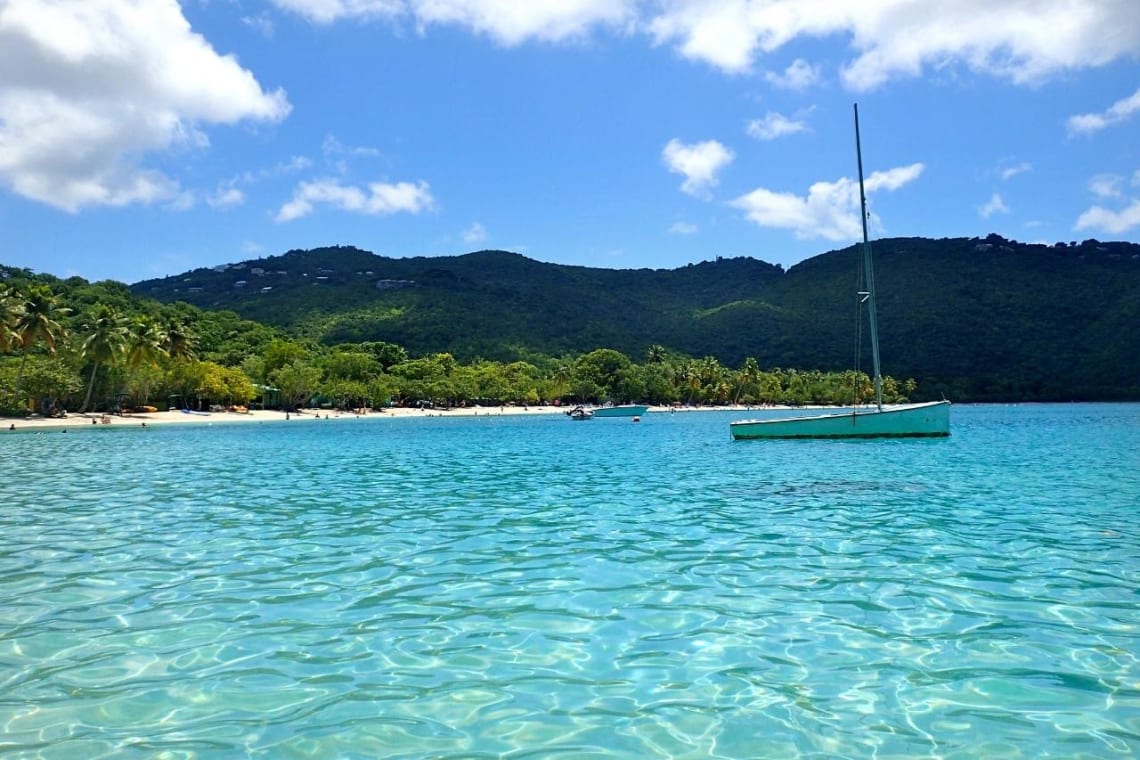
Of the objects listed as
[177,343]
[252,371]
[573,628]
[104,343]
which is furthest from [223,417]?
[573,628]

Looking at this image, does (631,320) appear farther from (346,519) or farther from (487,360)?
(346,519)

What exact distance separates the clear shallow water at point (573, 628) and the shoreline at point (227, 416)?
57.6 meters

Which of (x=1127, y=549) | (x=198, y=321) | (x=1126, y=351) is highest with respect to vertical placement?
(x=198, y=321)

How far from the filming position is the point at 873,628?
7109 mm

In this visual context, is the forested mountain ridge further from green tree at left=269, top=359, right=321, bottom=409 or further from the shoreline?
green tree at left=269, top=359, right=321, bottom=409

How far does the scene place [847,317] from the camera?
15925cm

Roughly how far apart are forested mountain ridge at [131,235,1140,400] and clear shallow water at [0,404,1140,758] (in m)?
141

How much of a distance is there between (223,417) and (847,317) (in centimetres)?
12374

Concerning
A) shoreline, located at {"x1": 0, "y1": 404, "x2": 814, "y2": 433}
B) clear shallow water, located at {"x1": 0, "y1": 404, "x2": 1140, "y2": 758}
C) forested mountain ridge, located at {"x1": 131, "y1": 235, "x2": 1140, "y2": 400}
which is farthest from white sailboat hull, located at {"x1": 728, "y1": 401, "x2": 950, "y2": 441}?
forested mountain ridge, located at {"x1": 131, "y1": 235, "x2": 1140, "y2": 400}

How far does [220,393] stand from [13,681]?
9191 cm

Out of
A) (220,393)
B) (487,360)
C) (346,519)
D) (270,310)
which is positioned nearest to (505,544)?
(346,519)

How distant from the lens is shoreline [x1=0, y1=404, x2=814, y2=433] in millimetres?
64125

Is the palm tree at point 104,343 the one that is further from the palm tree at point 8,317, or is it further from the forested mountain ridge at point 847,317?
the forested mountain ridge at point 847,317

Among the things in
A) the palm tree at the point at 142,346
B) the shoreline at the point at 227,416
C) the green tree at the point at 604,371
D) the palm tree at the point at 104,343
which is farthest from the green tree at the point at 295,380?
the green tree at the point at 604,371
